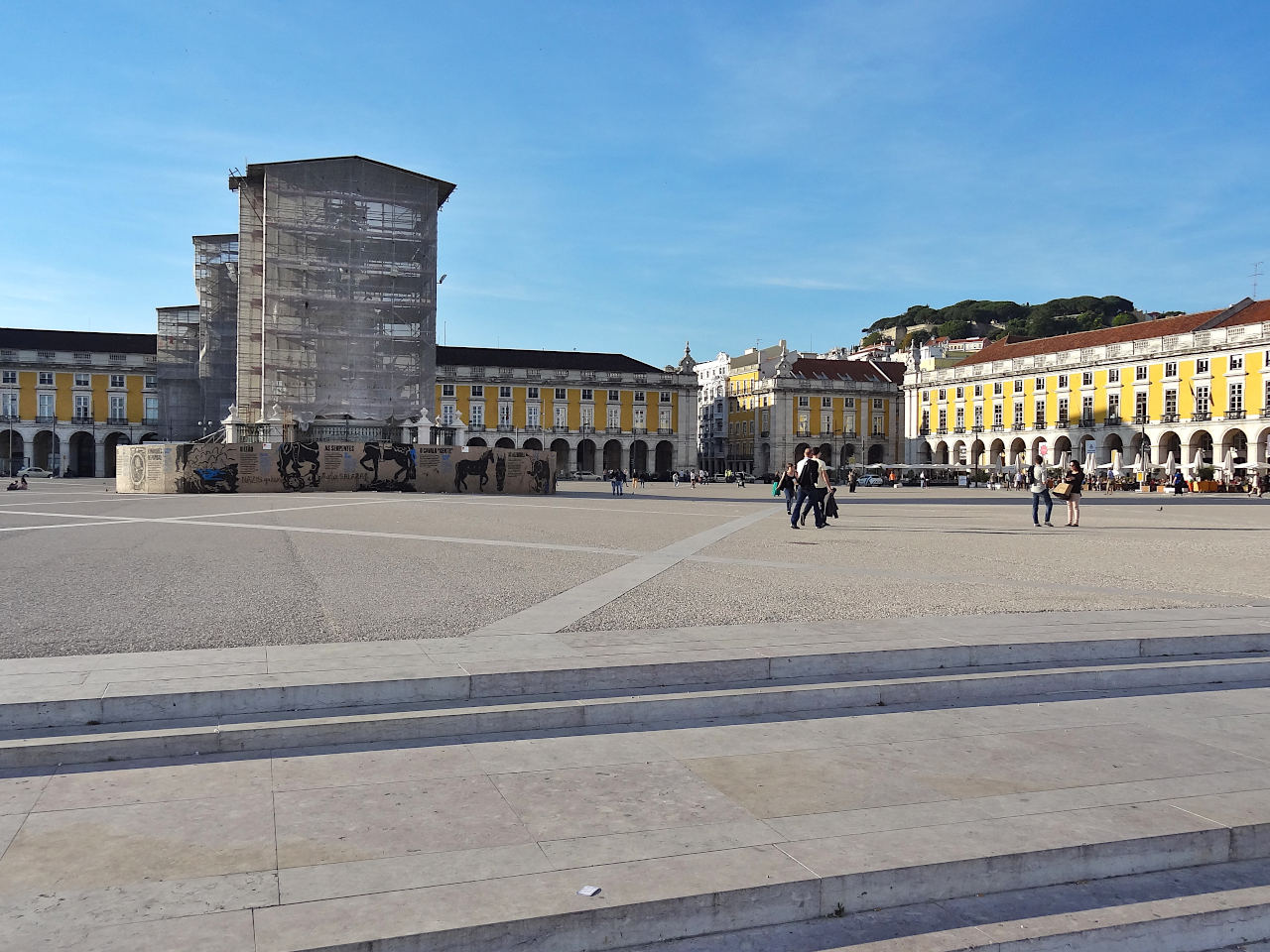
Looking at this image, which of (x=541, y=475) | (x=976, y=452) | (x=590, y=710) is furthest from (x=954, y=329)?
(x=590, y=710)

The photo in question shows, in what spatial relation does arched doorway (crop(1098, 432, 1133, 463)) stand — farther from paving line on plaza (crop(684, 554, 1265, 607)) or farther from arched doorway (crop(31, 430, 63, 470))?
arched doorway (crop(31, 430, 63, 470))

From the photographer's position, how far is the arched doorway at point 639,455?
84375 millimetres

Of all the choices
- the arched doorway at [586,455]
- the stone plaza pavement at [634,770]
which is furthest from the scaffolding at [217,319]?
the stone plaza pavement at [634,770]

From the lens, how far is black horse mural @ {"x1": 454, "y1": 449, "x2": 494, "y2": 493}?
37812 millimetres

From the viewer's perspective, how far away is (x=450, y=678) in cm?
505

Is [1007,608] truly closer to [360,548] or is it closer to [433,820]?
[433,820]

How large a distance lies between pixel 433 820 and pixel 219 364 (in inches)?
2343

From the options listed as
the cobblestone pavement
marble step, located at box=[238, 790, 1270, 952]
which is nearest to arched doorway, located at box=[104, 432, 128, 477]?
the cobblestone pavement

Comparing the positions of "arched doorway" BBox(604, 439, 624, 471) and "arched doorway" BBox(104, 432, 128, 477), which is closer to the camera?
"arched doorway" BBox(104, 432, 128, 477)

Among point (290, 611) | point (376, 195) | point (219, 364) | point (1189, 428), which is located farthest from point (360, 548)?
point (1189, 428)

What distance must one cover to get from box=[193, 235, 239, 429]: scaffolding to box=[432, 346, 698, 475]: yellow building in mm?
22174

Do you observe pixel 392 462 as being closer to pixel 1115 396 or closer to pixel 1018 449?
pixel 1115 396

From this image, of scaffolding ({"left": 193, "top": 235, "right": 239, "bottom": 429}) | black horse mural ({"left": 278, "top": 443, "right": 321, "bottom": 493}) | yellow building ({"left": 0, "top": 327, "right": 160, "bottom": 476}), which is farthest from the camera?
yellow building ({"left": 0, "top": 327, "right": 160, "bottom": 476})

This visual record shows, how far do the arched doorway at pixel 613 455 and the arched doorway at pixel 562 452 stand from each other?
11.2 feet
